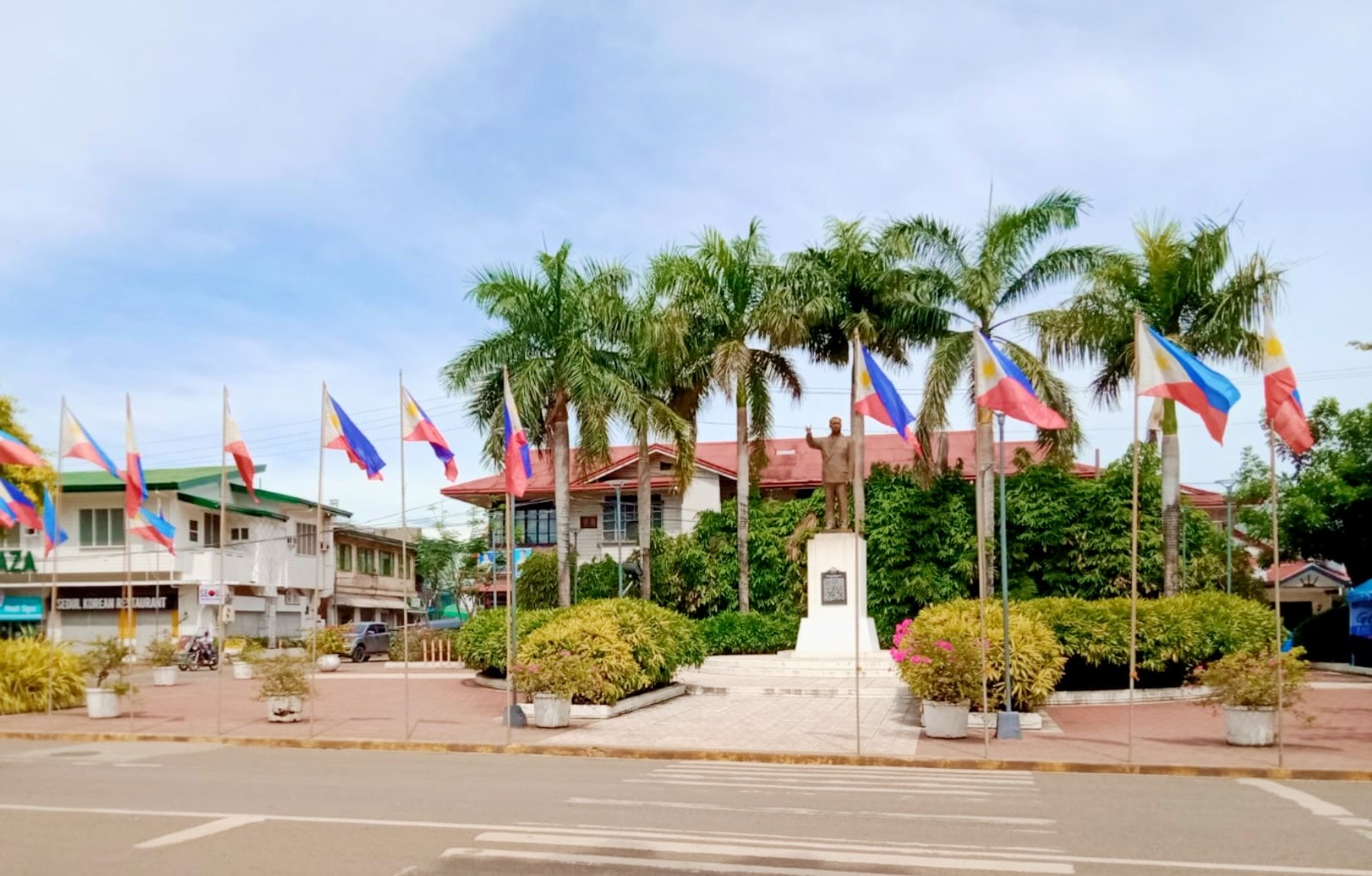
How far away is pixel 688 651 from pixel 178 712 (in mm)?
9694

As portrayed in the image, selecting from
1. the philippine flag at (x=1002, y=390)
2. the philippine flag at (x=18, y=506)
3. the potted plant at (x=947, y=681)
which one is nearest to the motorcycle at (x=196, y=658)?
the philippine flag at (x=18, y=506)

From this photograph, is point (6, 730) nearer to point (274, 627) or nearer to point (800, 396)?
point (800, 396)

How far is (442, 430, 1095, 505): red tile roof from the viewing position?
4381 centimetres

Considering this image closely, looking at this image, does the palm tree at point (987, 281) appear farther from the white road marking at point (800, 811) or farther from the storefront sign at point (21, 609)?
the storefront sign at point (21, 609)

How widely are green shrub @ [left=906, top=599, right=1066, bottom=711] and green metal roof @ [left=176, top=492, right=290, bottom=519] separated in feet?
123

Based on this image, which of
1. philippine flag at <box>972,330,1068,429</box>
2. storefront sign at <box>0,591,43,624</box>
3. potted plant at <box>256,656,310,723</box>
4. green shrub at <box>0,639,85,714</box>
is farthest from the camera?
storefront sign at <box>0,591,43,624</box>

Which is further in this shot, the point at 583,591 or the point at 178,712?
the point at 583,591

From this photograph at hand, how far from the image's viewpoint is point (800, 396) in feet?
109

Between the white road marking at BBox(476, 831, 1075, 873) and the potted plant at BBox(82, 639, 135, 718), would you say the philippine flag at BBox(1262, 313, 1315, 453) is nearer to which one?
the white road marking at BBox(476, 831, 1075, 873)

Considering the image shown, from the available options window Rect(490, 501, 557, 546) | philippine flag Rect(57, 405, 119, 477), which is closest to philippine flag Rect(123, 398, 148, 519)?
philippine flag Rect(57, 405, 119, 477)

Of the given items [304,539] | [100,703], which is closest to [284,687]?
[100,703]

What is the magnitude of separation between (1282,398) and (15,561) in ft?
161

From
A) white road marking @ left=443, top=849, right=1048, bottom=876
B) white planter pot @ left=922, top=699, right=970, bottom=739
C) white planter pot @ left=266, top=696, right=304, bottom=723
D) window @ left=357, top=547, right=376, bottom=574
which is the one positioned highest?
white road marking @ left=443, top=849, right=1048, bottom=876

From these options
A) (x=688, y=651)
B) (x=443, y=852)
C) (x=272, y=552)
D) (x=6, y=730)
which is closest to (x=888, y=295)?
(x=688, y=651)
